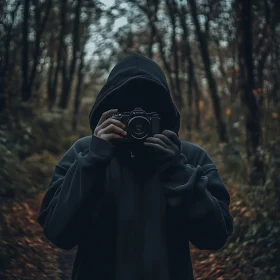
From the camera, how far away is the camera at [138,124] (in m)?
2.08

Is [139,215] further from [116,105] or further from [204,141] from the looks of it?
[204,141]

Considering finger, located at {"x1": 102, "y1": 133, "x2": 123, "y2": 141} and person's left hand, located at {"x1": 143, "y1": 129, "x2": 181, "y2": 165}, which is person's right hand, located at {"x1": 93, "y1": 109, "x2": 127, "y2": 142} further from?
person's left hand, located at {"x1": 143, "y1": 129, "x2": 181, "y2": 165}

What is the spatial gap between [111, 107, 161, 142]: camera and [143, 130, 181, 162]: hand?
40 millimetres

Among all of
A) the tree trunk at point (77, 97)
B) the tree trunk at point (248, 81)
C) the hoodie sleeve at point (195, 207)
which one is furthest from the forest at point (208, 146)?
the hoodie sleeve at point (195, 207)

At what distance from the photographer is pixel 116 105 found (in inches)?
92.8

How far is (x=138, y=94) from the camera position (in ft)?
7.63

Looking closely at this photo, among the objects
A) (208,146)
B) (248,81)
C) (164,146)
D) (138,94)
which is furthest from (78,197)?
(208,146)

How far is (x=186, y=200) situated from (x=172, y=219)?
138 millimetres

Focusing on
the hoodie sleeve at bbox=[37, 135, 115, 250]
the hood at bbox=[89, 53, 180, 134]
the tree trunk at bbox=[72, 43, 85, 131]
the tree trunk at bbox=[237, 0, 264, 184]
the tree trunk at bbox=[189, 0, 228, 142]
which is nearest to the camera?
the hoodie sleeve at bbox=[37, 135, 115, 250]

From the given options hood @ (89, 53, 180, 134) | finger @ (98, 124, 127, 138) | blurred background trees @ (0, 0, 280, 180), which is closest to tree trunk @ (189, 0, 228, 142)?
blurred background trees @ (0, 0, 280, 180)

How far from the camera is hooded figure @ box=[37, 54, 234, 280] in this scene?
193 cm

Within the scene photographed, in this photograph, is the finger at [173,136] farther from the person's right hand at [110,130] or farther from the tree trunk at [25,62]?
the tree trunk at [25,62]

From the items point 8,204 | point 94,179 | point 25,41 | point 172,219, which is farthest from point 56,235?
point 25,41

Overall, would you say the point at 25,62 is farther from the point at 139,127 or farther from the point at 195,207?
the point at 195,207
